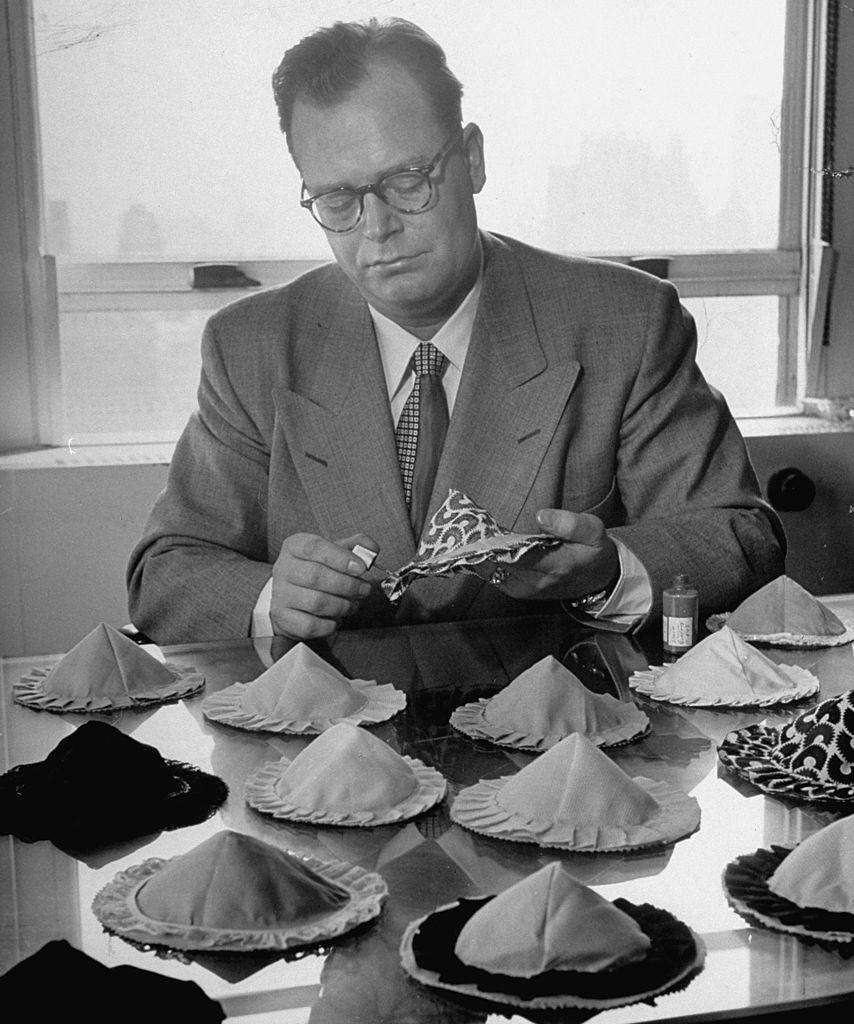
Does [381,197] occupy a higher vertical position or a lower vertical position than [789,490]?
higher

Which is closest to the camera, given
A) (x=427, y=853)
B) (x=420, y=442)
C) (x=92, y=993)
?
(x=92, y=993)

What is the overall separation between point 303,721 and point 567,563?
62 centimetres

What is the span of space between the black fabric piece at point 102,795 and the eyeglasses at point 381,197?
1.52 metres

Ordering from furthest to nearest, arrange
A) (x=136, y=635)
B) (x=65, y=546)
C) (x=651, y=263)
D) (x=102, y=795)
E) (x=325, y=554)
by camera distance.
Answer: (x=651, y=263), (x=65, y=546), (x=136, y=635), (x=325, y=554), (x=102, y=795)

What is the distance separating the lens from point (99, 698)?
1919 millimetres

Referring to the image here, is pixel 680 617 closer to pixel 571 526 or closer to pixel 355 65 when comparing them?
pixel 571 526

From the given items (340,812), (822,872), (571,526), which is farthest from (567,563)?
(822,872)

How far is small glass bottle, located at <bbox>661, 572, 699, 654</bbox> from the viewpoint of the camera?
216cm

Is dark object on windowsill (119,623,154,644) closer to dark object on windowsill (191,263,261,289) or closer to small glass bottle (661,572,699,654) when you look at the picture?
small glass bottle (661,572,699,654)

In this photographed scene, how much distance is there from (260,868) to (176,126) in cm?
267

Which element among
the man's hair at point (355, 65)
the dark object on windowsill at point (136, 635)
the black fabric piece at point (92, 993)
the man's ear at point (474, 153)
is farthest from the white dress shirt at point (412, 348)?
the black fabric piece at point (92, 993)

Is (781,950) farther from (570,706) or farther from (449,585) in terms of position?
(449,585)

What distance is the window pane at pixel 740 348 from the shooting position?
158 inches

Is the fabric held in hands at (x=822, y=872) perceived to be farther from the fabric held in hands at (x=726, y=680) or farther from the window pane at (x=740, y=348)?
the window pane at (x=740, y=348)
